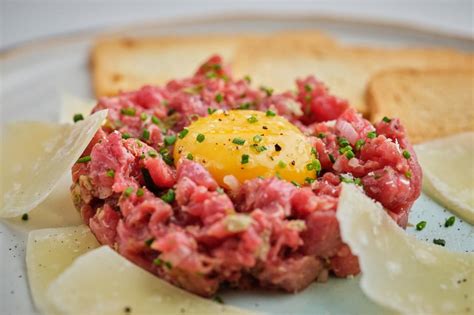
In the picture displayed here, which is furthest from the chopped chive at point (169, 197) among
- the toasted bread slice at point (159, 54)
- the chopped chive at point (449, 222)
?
the toasted bread slice at point (159, 54)

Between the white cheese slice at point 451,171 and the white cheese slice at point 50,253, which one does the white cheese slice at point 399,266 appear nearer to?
the white cheese slice at point 451,171

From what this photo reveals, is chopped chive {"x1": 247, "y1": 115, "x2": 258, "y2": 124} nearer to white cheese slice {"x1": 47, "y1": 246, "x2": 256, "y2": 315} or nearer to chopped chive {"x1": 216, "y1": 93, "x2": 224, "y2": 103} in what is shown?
chopped chive {"x1": 216, "y1": 93, "x2": 224, "y2": 103}

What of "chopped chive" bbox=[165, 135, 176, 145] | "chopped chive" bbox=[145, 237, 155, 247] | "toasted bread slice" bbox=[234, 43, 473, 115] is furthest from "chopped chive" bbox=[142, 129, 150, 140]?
"toasted bread slice" bbox=[234, 43, 473, 115]

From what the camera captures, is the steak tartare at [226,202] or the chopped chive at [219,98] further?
the chopped chive at [219,98]

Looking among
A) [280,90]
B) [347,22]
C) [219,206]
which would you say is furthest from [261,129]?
[347,22]

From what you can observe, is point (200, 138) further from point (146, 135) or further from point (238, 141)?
point (146, 135)

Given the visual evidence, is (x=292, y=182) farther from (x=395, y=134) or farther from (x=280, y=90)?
(x=280, y=90)

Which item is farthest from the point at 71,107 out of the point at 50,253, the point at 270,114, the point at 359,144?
the point at 359,144
